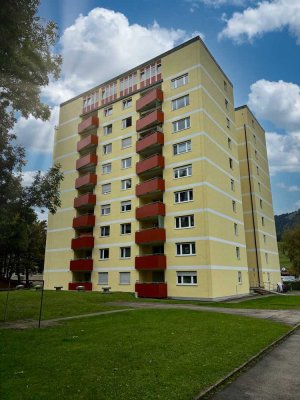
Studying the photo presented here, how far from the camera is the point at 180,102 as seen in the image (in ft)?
116

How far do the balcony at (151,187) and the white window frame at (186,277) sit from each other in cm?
845

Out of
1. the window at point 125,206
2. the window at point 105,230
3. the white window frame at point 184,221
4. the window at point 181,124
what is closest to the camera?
the white window frame at point 184,221

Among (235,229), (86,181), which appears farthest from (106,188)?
(235,229)

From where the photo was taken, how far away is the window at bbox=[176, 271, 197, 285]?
30141mm

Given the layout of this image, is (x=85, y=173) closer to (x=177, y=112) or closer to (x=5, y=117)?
(x=177, y=112)

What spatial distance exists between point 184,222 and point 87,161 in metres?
16.3

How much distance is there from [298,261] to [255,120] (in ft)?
87.2

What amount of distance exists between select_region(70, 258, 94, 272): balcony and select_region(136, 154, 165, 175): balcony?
11.8m

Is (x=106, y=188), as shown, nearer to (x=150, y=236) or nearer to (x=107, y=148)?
(x=107, y=148)

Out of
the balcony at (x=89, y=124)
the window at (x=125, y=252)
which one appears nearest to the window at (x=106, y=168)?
the balcony at (x=89, y=124)

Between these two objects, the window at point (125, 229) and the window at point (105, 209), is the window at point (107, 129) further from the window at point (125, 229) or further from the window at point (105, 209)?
the window at point (125, 229)

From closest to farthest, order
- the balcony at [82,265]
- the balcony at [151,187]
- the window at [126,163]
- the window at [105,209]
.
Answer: the balcony at [151,187], the balcony at [82,265], the window at [126,163], the window at [105,209]

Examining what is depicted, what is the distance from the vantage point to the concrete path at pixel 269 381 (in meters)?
6.54

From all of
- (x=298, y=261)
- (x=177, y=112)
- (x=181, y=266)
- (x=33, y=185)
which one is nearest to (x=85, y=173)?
(x=177, y=112)
